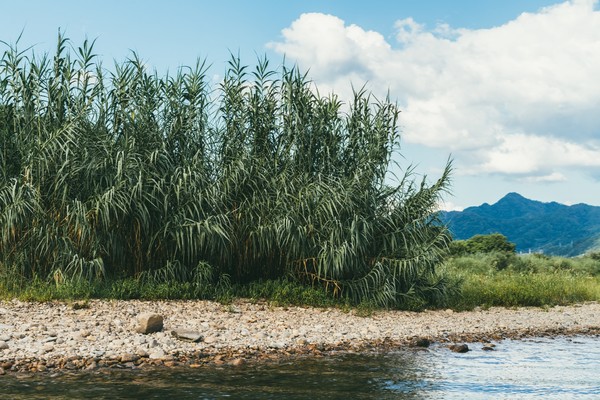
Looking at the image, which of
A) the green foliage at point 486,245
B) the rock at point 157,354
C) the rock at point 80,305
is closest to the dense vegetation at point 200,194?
the rock at point 80,305

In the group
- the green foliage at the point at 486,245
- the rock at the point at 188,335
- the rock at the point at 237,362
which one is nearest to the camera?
the rock at the point at 237,362

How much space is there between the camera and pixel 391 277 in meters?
14.5

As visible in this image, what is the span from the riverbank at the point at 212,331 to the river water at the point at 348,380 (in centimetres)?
50

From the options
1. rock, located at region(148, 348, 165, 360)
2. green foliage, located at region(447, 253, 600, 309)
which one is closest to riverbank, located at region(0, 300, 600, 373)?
rock, located at region(148, 348, 165, 360)

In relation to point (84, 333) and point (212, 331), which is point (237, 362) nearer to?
point (212, 331)

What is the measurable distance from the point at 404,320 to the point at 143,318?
5.33 metres

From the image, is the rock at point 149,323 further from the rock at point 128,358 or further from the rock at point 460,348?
the rock at point 460,348

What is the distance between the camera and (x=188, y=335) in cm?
1048

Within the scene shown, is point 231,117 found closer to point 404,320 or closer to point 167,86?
point 167,86

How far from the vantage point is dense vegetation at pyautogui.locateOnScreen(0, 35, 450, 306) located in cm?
1285

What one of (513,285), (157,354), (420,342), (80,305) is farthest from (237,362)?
(513,285)

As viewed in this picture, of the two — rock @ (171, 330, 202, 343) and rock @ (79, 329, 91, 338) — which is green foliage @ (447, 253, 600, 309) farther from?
rock @ (79, 329, 91, 338)

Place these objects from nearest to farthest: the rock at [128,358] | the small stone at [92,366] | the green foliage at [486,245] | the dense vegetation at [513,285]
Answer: the small stone at [92,366]
the rock at [128,358]
the dense vegetation at [513,285]
the green foliage at [486,245]

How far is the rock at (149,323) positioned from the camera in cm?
1062
